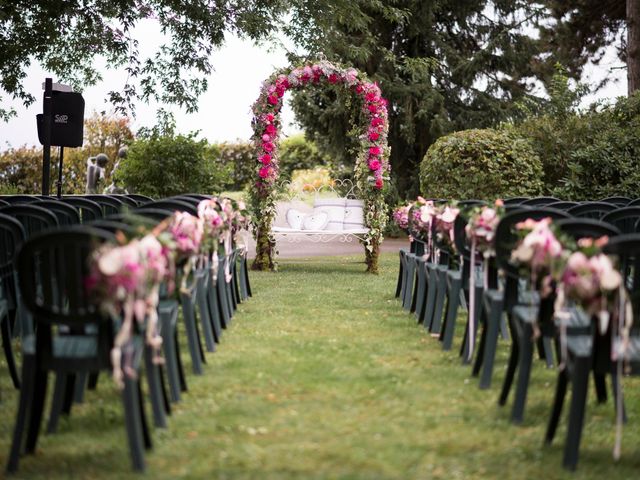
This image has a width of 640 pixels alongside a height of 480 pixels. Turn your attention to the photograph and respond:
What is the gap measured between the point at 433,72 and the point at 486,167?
353 inches

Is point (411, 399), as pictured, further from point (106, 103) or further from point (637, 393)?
point (106, 103)

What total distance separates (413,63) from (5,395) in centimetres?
1882

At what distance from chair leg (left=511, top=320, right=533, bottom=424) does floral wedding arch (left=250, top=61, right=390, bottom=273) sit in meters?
9.11

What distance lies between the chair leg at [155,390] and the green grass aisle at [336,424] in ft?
0.34

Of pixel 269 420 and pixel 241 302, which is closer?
pixel 269 420

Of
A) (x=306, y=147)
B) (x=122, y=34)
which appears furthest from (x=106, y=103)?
(x=306, y=147)

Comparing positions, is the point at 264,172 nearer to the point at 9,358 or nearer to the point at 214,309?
the point at 214,309

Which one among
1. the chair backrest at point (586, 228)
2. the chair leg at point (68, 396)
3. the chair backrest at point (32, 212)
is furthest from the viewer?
the chair backrest at point (32, 212)

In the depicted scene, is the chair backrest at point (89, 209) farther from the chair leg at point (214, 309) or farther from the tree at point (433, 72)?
the tree at point (433, 72)

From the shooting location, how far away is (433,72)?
2478cm

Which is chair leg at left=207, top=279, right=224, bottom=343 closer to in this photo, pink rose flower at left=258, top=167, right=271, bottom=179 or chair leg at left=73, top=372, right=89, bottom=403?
chair leg at left=73, top=372, right=89, bottom=403

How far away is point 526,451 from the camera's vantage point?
4.69 m

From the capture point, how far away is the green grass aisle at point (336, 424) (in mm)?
4383

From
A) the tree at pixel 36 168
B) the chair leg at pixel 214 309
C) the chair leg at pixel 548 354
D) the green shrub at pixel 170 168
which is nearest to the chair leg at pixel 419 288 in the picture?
the chair leg at pixel 214 309
